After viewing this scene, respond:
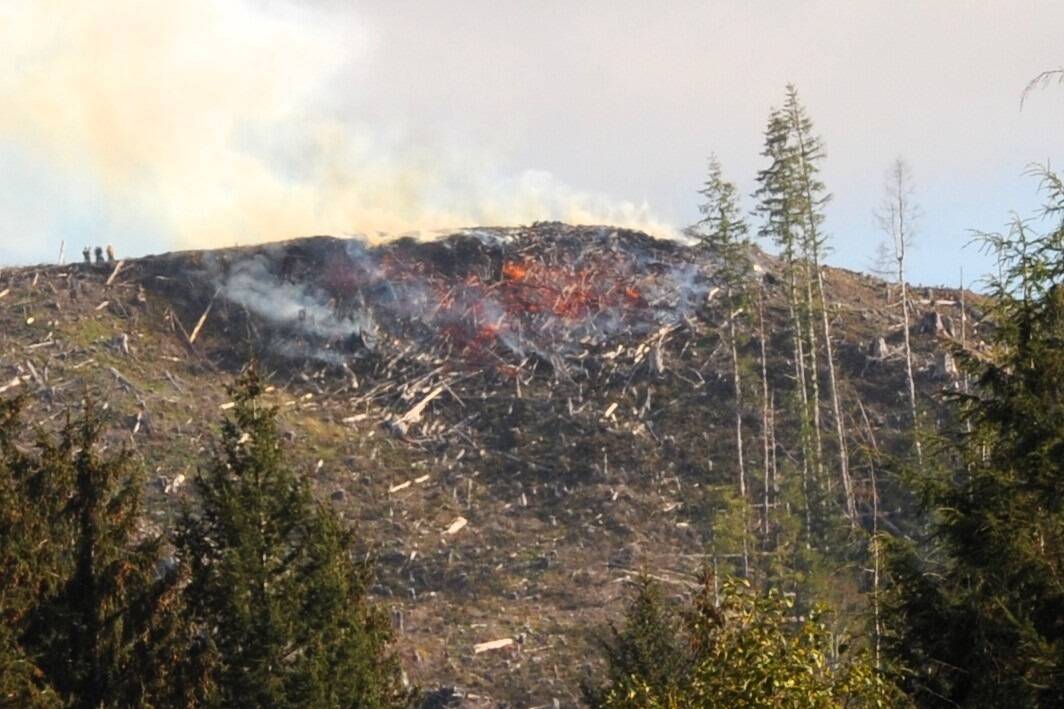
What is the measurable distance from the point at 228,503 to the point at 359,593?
181 inches

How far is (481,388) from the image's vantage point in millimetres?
66688

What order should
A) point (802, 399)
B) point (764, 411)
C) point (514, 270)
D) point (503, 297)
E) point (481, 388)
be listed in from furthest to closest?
point (514, 270) → point (503, 297) → point (481, 388) → point (764, 411) → point (802, 399)

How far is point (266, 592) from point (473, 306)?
45670 mm

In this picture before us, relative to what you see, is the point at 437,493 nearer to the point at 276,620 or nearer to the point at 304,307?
the point at 304,307

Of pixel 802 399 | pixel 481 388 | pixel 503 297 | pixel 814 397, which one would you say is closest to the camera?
pixel 802 399

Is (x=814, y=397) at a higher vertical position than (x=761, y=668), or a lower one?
Answer: higher

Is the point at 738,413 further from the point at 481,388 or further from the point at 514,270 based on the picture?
the point at 514,270

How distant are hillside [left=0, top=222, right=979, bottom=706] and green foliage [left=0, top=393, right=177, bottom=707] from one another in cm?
2147

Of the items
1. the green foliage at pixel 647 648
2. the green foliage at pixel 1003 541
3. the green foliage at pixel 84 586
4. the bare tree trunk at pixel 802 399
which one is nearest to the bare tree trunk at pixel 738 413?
the bare tree trunk at pixel 802 399

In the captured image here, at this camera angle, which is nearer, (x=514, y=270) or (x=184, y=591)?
(x=184, y=591)

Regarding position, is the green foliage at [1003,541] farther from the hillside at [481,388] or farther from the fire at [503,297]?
the fire at [503,297]

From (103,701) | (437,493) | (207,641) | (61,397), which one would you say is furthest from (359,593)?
(61,397)

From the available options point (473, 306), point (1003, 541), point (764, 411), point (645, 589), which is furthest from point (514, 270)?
point (1003, 541)

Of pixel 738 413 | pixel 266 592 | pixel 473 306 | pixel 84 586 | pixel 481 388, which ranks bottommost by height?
pixel 266 592
